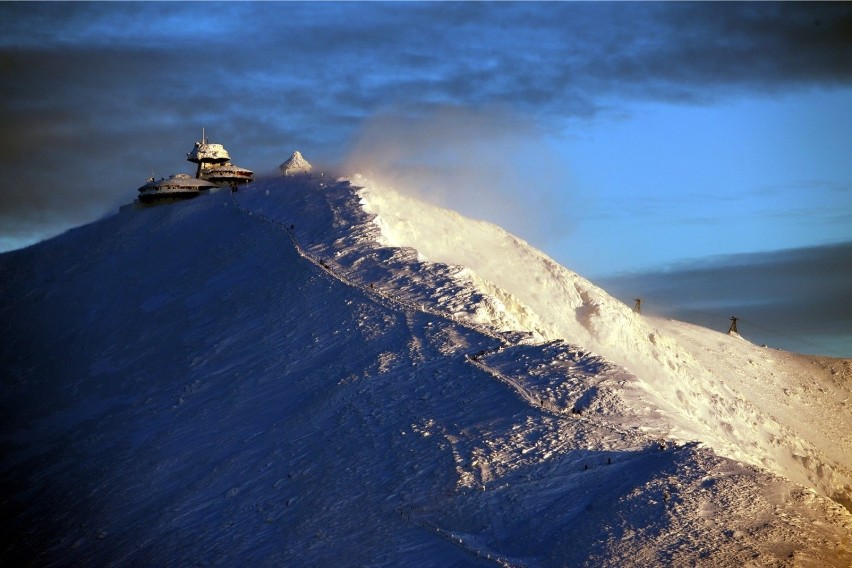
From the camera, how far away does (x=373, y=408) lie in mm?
41500

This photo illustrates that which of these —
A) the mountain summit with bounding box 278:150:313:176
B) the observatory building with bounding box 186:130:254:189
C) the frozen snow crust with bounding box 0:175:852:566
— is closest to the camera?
the frozen snow crust with bounding box 0:175:852:566

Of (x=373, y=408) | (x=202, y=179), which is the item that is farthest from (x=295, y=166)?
(x=373, y=408)

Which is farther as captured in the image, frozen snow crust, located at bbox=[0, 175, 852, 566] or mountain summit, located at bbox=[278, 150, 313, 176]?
mountain summit, located at bbox=[278, 150, 313, 176]

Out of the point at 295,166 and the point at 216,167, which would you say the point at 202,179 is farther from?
the point at 295,166

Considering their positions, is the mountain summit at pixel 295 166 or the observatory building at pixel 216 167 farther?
the observatory building at pixel 216 167

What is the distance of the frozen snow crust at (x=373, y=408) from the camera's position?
33.1m

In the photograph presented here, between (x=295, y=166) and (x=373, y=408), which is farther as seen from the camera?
(x=295, y=166)

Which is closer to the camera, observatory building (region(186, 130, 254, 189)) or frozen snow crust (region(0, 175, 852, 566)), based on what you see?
frozen snow crust (region(0, 175, 852, 566))

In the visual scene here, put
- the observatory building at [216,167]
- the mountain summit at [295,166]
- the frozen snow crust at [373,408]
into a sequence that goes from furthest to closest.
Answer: the observatory building at [216,167], the mountain summit at [295,166], the frozen snow crust at [373,408]

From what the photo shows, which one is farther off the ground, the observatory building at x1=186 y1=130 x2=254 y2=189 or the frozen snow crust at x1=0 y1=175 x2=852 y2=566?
the observatory building at x1=186 y1=130 x2=254 y2=189

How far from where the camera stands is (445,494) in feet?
115

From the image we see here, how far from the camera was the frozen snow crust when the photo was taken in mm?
33125

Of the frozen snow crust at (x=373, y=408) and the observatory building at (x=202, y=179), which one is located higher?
the observatory building at (x=202, y=179)

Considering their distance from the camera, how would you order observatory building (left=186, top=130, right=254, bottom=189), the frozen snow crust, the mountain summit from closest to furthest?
the frozen snow crust → the mountain summit → observatory building (left=186, top=130, right=254, bottom=189)
